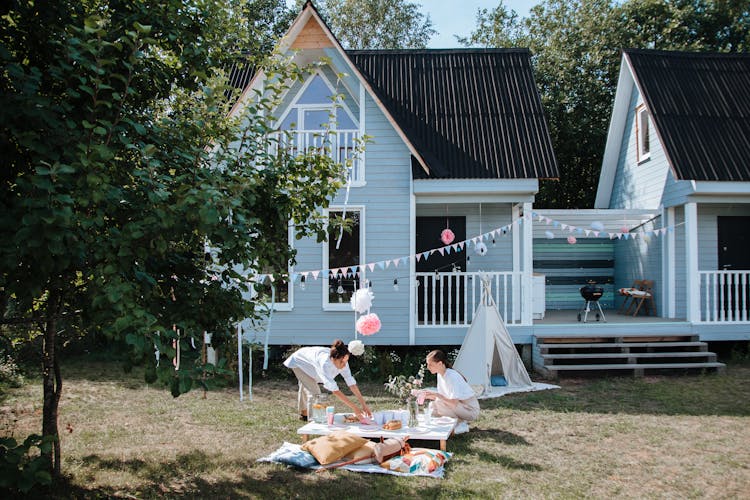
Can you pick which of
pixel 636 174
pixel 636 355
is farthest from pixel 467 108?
pixel 636 355

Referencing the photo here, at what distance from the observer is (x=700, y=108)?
13539mm

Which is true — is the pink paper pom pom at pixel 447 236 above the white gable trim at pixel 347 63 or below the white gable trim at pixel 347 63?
below

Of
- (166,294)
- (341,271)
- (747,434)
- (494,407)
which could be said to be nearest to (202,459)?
(166,294)

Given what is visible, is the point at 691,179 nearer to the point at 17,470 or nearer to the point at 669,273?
the point at 669,273

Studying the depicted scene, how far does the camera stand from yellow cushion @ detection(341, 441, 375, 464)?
21.0 ft

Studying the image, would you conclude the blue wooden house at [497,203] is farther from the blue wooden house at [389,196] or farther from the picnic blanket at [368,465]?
the picnic blanket at [368,465]

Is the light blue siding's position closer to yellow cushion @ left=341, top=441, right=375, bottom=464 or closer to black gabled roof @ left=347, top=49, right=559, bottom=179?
black gabled roof @ left=347, top=49, right=559, bottom=179

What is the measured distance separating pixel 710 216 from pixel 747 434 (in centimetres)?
737

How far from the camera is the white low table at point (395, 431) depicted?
6801 millimetres

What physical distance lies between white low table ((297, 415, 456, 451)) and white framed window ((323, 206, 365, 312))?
4.75 m

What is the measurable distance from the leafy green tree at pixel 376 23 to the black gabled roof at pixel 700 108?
50.6ft

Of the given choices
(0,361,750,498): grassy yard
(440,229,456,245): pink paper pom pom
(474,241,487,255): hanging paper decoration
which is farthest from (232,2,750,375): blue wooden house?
(0,361,750,498): grassy yard

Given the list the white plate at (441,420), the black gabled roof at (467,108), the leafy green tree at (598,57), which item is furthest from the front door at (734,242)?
the white plate at (441,420)

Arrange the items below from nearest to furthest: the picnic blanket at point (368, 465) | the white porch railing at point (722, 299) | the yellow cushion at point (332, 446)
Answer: the picnic blanket at point (368, 465), the yellow cushion at point (332, 446), the white porch railing at point (722, 299)
